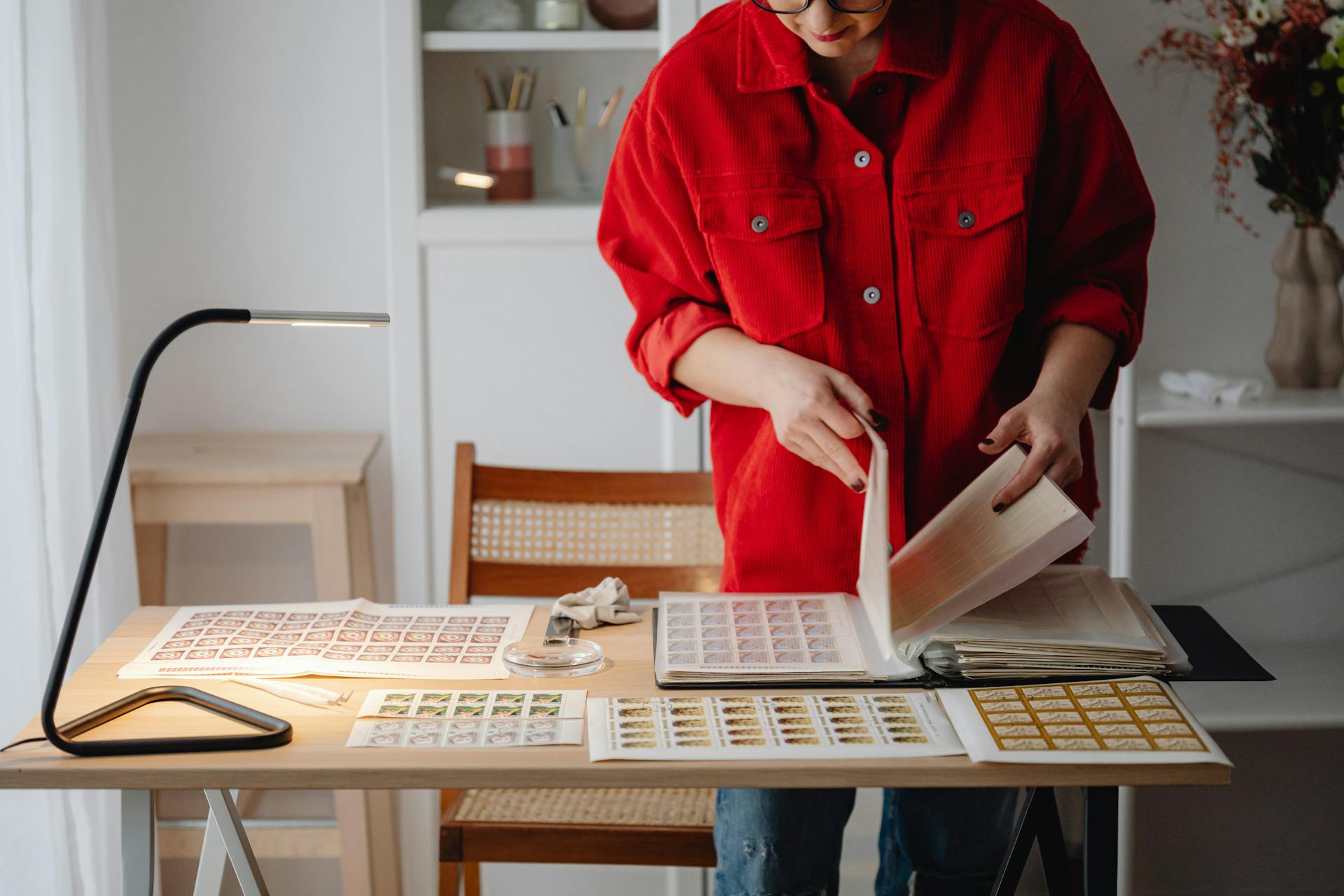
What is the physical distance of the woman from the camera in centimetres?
129

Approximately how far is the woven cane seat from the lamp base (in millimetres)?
743

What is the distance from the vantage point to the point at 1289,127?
1920 mm

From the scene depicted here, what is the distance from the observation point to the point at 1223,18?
82.5 inches

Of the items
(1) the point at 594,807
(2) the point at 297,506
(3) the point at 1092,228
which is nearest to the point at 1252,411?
(3) the point at 1092,228

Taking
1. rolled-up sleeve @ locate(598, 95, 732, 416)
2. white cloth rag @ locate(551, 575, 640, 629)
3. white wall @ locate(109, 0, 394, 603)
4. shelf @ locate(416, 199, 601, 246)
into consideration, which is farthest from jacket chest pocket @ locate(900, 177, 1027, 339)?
white wall @ locate(109, 0, 394, 603)

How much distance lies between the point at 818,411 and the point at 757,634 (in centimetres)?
23

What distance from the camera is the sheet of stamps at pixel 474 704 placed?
1086mm

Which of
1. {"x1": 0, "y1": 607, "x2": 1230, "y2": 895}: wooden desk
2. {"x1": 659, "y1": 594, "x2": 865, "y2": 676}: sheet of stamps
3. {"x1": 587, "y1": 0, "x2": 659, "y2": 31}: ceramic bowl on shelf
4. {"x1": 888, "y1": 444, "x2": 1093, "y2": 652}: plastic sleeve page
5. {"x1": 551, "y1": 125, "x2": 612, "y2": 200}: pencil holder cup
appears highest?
{"x1": 587, "y1": 0, "x2": 659, "y2": 31}: ceramic bowl on shelf

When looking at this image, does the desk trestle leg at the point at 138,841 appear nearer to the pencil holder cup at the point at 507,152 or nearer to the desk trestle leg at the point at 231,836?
the desk trestle leg at the point at 231,836

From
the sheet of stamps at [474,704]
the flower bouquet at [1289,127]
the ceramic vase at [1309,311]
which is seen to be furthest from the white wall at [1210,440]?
the sheet of stamps at [474,704]

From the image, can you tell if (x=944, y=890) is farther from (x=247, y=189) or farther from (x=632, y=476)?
(x=247, y=189)

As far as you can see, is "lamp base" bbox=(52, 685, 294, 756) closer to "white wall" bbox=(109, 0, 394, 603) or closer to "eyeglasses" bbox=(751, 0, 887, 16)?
"eyeglasses" bbox=(751, 0, 887, 16)

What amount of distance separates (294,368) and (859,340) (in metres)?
→ 1.41

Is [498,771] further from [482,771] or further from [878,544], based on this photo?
[878,544]
